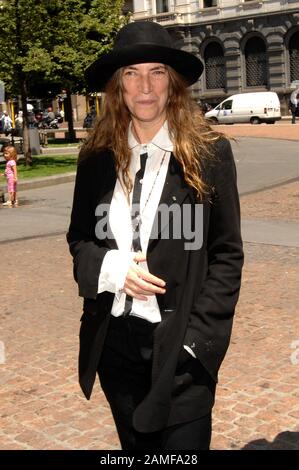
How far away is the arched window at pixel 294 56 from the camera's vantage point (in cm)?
4497

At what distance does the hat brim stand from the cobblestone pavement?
2.42 meters

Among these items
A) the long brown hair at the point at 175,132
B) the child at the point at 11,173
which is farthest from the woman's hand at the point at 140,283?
the child at the point at 11,173

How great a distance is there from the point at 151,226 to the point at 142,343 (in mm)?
425

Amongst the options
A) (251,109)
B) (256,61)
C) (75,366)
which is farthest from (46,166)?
(256,61)

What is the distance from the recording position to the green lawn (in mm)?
18797

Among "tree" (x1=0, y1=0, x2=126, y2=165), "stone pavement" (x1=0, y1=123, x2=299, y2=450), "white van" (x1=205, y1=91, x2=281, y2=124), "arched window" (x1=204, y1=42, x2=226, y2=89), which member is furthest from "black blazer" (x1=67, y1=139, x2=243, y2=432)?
"arched window" (x1=204, y1=42, x2=226, y2=89)

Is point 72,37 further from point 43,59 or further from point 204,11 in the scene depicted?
point 204,11

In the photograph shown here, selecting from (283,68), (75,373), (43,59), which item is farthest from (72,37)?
(283,68)

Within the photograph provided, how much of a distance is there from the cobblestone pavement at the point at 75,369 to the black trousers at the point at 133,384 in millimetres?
1698

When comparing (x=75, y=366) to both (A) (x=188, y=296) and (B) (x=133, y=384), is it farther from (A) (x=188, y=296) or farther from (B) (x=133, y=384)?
(A) (x=188, y=296)

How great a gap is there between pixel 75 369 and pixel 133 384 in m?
3.01

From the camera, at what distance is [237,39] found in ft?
156

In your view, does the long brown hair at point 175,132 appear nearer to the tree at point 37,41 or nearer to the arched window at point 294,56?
the tree at point 37,41
